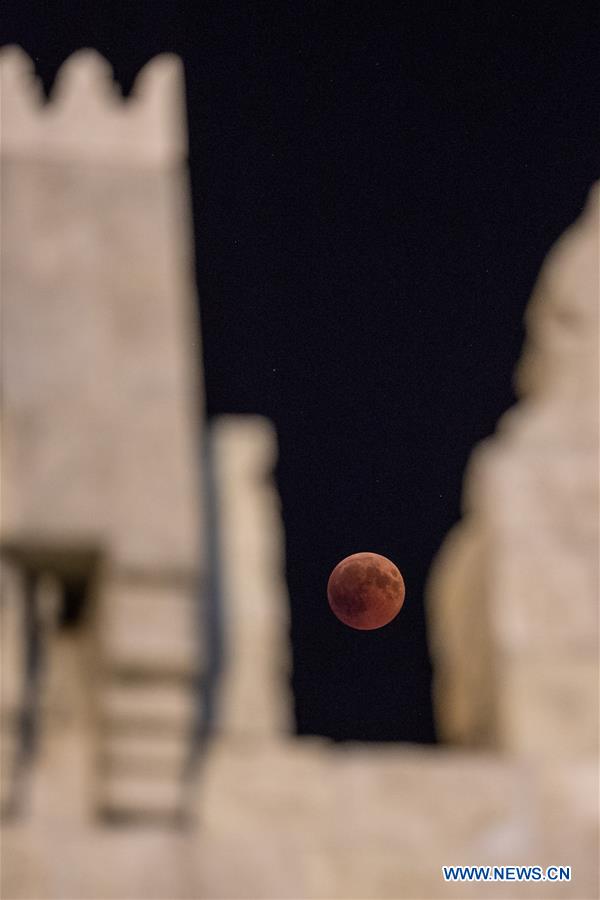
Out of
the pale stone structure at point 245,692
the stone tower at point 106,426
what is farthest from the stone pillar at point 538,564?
the stone tower at point 106,426

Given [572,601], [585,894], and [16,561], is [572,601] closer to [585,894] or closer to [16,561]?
[585,894]

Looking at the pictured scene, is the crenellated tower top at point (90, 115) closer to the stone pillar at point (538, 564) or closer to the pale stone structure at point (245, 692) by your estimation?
the pale stone structure at point (245, 692)

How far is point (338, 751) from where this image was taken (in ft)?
20.0

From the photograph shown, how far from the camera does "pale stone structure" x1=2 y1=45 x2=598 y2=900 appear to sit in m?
5.78

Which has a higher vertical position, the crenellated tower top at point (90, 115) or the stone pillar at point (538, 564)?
the crenellated tower top at point (90, 115)

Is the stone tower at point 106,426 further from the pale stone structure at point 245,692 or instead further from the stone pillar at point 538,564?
the stone pillar at point 538,564

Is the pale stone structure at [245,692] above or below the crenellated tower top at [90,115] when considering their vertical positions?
below

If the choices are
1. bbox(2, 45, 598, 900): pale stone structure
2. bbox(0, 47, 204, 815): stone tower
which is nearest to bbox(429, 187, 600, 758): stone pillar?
bbox(2, 45, 598, 900): pale stone structure

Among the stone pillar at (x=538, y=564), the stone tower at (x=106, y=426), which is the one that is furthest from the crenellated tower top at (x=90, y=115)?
the stone pillar at (x=538, y=564)

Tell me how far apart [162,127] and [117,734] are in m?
2.01

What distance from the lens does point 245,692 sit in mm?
6234

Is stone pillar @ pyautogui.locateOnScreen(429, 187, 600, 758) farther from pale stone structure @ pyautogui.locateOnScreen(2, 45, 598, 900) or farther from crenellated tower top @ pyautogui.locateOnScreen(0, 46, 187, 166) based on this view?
crenellated tower top @ pyautogui.locateOnScreen(0, 46, 187, 166)

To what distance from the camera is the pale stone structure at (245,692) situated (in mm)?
5781

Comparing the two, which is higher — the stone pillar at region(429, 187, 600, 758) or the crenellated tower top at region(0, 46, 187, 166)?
the crenellated tower top at region(0, 46, 187, 166)
